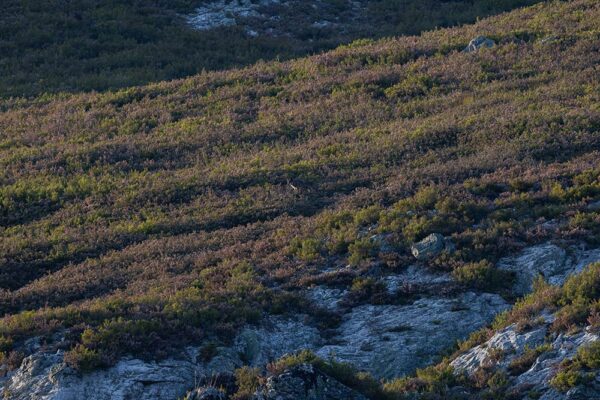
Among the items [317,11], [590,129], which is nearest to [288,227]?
[590,129]

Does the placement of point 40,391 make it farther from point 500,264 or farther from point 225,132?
point 225,132

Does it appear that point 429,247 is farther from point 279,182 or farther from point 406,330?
point 279,182

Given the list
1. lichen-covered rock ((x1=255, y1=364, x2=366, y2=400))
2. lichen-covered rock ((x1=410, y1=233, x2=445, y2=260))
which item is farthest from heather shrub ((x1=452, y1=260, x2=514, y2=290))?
lichen-covered rock ((x1=255, y1=364, x2=366, y2=400))

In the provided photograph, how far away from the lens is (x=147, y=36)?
3991 cm

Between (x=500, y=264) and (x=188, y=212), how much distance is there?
6.79 metres

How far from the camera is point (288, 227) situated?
57.2 ft

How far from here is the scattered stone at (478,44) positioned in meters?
31.0

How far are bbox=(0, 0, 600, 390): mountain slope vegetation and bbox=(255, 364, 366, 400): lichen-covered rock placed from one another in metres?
2.30

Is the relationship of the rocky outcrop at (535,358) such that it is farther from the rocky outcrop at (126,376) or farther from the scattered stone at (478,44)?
the scattered stone at (478,44)

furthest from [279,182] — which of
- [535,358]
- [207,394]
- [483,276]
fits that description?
[207,394]

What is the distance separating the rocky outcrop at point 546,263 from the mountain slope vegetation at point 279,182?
30cm

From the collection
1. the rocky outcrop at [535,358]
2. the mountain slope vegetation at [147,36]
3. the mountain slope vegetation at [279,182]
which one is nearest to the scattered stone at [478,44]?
the mountain slope vegetation at [279,182]

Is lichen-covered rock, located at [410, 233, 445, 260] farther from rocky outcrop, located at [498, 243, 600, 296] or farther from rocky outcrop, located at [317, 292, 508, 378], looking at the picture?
rocky outcrop, located at [317, 292, 508, 378]

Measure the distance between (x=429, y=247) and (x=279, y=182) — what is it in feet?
18.6
